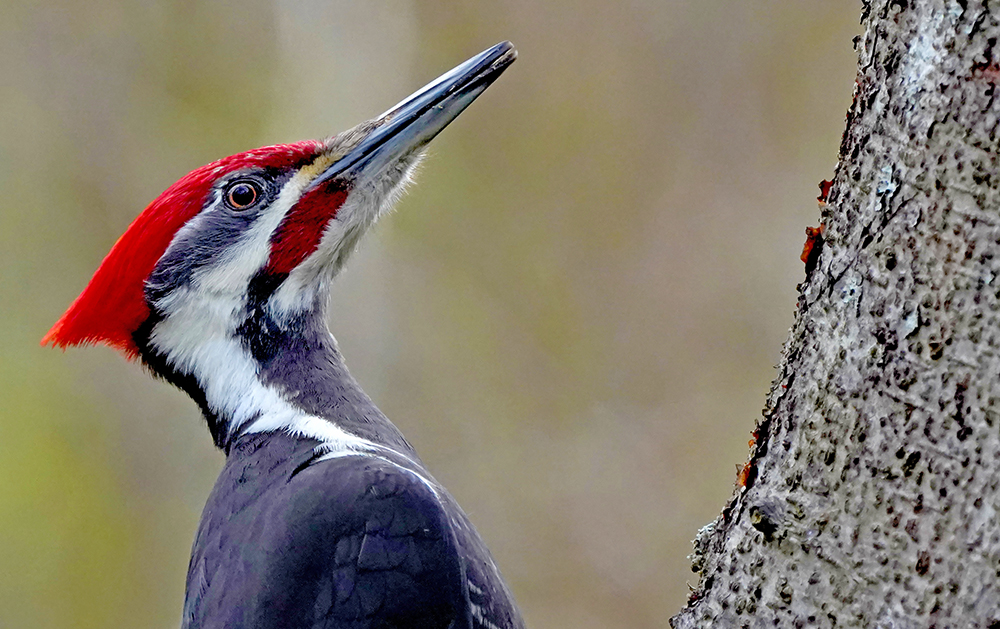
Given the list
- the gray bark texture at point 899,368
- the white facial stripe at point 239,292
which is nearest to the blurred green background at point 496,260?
the white facial stripe at point 239,292

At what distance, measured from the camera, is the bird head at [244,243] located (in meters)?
2.74

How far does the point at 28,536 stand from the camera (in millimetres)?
6961

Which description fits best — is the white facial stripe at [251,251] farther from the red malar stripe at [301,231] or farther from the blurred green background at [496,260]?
the blurred green background at [496,260]

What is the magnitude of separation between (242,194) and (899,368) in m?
1.85

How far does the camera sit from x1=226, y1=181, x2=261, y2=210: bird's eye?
110 inches

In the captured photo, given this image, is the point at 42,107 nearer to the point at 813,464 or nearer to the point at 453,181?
the point at 453,181

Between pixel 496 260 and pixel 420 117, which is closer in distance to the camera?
pixel 420 117

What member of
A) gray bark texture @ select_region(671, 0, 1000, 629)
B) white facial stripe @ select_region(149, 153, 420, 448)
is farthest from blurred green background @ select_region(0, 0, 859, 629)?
gray bark texture @ select_region(671, 0, 1000, 629)

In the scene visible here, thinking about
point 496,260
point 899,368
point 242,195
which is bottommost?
point 899,368

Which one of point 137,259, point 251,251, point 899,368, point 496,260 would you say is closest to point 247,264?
point 251,251

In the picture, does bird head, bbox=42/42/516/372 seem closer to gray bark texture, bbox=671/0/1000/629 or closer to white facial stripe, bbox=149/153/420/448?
white facial stripe, bbox=149/153/420/448

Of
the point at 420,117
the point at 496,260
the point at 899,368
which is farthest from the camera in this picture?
the point at 496,260

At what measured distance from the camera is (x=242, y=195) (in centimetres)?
281

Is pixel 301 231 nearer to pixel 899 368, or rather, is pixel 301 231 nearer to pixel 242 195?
pixel 242 195
